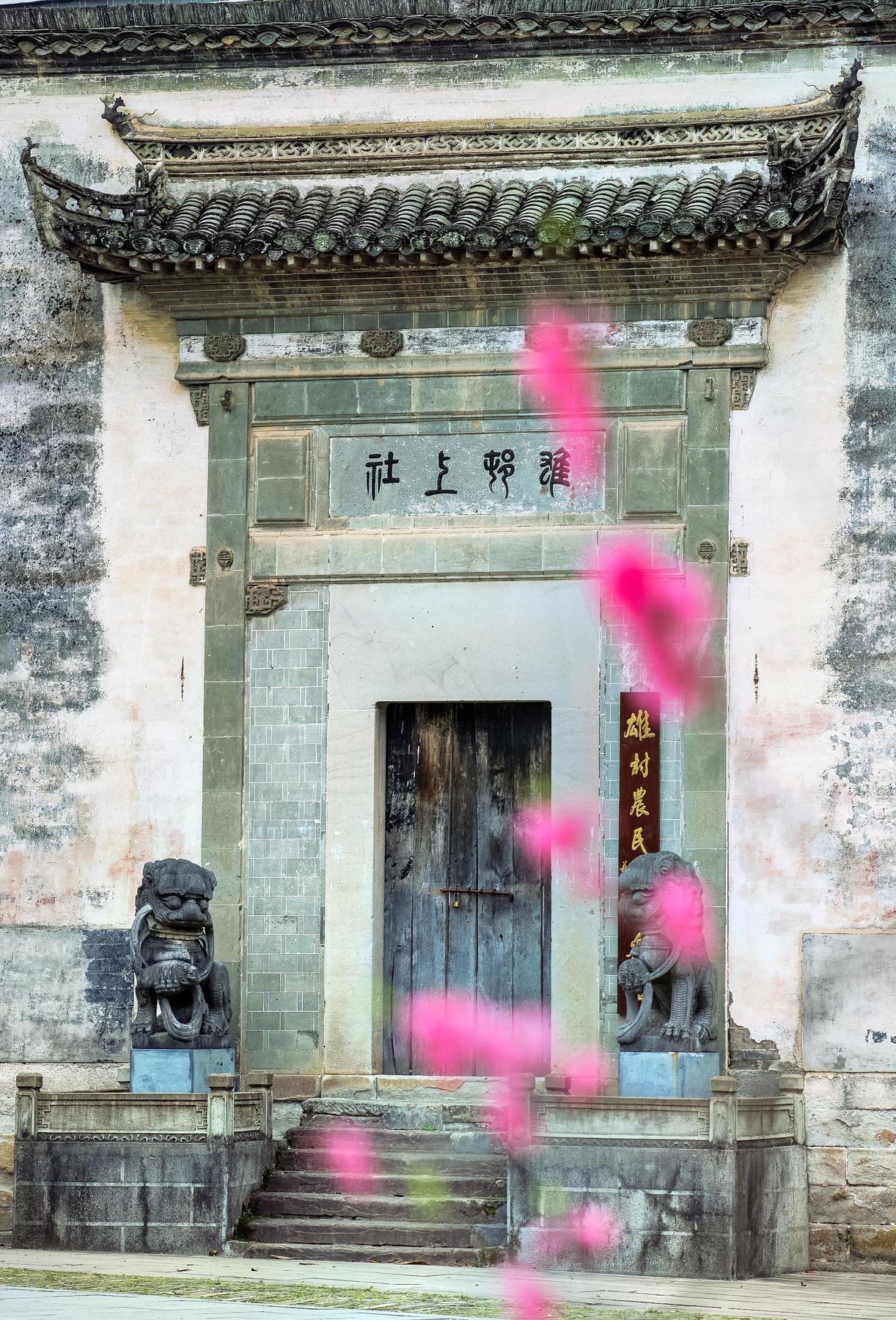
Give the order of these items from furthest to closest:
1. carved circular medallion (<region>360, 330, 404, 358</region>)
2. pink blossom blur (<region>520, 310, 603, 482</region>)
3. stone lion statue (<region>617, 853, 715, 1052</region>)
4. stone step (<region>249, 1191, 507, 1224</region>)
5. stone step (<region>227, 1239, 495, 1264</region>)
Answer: carved circular medallion (<region>360, 330, 404, 358</region>) < pink blossom blur (<region>520, 310, 603, 482</region>) < stone lion statue (<region>617, 853, 715, 1052</region>) < stone step (<region>249, 1191, 507, 1224</region>) < stone step (<region>227, 1239, 495, 1264</region>)

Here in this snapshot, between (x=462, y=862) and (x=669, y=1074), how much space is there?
8.24ft

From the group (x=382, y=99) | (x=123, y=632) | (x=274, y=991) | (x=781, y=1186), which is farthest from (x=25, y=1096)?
(x=382, y=99)

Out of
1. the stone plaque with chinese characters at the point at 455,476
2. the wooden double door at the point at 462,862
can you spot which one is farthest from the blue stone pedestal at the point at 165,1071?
the stone plaque with chinese characters at the point at 455,476

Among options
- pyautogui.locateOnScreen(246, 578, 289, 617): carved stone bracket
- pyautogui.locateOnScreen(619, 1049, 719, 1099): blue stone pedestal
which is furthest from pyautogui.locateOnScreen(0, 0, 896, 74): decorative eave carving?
pyautogui.locateOnScreen(619, 1049, 719, 1099): blue stone pedestal

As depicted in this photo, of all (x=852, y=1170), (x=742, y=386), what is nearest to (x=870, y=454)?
(x=742, y=386)

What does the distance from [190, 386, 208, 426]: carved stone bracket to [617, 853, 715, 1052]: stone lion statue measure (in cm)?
424

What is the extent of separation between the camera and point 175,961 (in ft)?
47.9

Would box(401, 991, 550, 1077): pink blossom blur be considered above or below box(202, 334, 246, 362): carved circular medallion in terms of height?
below

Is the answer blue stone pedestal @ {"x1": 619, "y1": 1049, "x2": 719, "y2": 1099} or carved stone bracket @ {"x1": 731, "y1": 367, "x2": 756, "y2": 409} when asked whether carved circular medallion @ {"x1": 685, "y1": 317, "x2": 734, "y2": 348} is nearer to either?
carved stone bracket @ {"x1": 731, "y1": 367, "x2": 756, "y2": 409}

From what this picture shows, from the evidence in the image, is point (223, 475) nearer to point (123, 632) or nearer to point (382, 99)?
point (123, 632)

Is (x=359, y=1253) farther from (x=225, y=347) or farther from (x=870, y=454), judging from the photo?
(x=225, y=347)

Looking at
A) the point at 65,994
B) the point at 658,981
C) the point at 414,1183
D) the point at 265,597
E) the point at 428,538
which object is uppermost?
the point at 428,538

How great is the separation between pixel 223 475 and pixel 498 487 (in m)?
1.82

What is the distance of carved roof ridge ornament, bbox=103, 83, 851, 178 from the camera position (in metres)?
15.7
